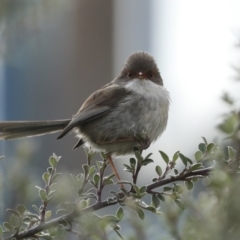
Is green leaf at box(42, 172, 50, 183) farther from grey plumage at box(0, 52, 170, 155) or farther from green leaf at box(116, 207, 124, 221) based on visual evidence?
grey plumage at box(0, 52, 170, 155)

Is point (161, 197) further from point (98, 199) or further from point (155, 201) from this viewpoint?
point (98, 199)

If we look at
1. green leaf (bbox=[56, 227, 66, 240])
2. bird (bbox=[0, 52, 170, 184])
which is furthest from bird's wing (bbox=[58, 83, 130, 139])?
green leaf (bbox=[56, 227, 66, 240])

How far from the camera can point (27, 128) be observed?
4289 millimetres

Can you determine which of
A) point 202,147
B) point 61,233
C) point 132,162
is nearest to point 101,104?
point 132,162

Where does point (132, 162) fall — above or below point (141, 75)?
below

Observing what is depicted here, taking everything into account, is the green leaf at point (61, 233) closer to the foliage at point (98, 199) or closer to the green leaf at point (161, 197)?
the foliage at point (98, 199)

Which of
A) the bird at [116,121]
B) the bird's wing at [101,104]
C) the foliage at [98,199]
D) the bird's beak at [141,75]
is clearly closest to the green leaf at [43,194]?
the foliage at [98,199]

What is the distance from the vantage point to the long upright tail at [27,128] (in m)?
4.01

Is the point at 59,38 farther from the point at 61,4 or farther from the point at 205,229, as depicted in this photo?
the point at 205,229

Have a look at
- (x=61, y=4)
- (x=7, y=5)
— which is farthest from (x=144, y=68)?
(x=7, y=5)

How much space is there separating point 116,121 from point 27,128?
62 centimetres

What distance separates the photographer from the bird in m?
4.26

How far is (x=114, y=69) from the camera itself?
17.0m

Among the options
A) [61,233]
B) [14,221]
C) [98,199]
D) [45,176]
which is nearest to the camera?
[61,233]
